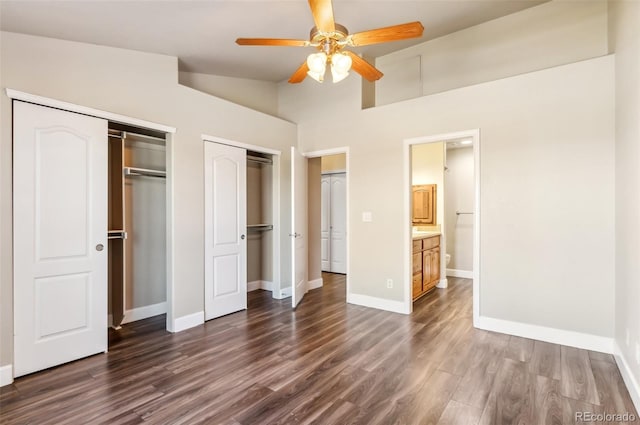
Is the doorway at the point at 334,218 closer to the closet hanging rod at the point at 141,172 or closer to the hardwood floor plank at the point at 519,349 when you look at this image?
the closet hanging rod at the point at 141,172

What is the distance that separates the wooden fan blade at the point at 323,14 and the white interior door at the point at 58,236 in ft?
7.35

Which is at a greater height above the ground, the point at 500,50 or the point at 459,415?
the point at 500,50

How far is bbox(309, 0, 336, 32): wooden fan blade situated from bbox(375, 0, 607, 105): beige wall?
9.08 ft

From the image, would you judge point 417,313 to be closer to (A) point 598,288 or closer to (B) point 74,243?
(A) point 598,288

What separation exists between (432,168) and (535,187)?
2630mm

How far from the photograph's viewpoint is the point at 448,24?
3965 mm

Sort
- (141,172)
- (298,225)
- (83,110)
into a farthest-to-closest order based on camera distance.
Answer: (298,225), (141,172), (83,110)

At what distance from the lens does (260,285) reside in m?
5.54

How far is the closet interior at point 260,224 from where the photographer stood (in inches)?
210

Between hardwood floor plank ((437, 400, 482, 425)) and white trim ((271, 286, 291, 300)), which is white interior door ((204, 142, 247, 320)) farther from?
hardwood floor plank ((437, 400, 482, 425))

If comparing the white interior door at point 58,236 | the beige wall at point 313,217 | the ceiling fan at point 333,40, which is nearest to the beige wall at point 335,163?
the beige wall at point 313,217

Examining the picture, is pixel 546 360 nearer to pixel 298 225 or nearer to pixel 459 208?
pixel 298 225

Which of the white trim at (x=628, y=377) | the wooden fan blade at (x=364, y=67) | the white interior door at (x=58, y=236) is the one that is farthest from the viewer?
the wooden fan blade at (x=364, y=67)

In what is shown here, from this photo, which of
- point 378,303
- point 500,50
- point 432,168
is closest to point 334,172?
point 432,168
